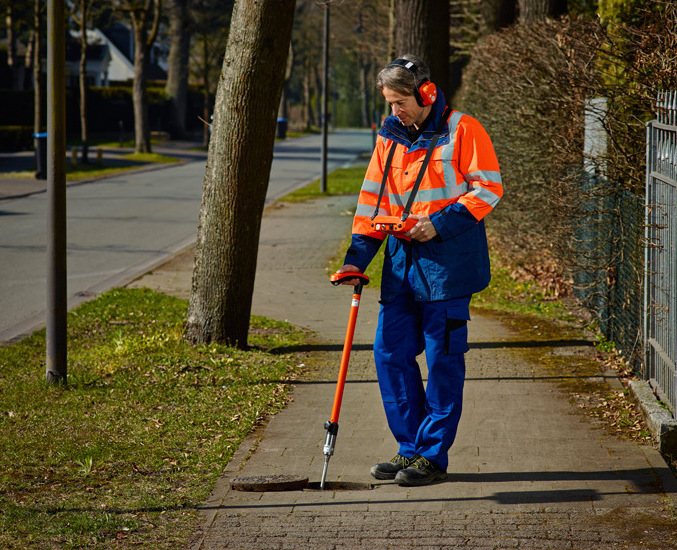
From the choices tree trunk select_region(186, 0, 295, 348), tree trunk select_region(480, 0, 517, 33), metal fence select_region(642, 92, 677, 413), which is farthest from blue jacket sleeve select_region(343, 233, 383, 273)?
tree trunk select_region(480, 0, 517, 33)

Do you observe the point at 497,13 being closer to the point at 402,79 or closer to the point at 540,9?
the point at 540,9

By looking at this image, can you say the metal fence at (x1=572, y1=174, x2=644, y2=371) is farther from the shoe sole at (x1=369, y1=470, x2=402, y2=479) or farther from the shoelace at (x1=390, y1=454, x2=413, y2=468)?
the shoe sole at (x1=369, y1=470, x2=402, y2=479)

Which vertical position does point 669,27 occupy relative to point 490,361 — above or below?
above

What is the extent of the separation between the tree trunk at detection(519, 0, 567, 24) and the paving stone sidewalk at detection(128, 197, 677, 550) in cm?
772

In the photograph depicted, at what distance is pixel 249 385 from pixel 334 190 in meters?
19.5

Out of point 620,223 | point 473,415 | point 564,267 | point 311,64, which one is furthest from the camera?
point 311,64

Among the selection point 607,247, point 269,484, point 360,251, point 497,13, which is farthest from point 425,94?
point 497,13

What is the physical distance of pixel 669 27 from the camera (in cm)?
634

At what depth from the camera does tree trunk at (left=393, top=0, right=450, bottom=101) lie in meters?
13.5

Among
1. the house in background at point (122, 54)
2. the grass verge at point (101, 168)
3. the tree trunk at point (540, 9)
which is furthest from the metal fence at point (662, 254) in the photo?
the house in background at point (122, 54)

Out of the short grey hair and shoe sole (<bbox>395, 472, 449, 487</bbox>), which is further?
shoe sole (<bbox>395, 472, 449, 487</bbox>)

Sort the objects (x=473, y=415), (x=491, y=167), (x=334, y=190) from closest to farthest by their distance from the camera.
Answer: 1. (x=491, y=167)
2. (x=473, y=415)
3. (x=334, y=190)

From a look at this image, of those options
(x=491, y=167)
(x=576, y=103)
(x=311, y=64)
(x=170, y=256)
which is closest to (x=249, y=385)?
(x=491, y=167)

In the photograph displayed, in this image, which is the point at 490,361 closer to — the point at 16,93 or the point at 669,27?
the point at 669,27
